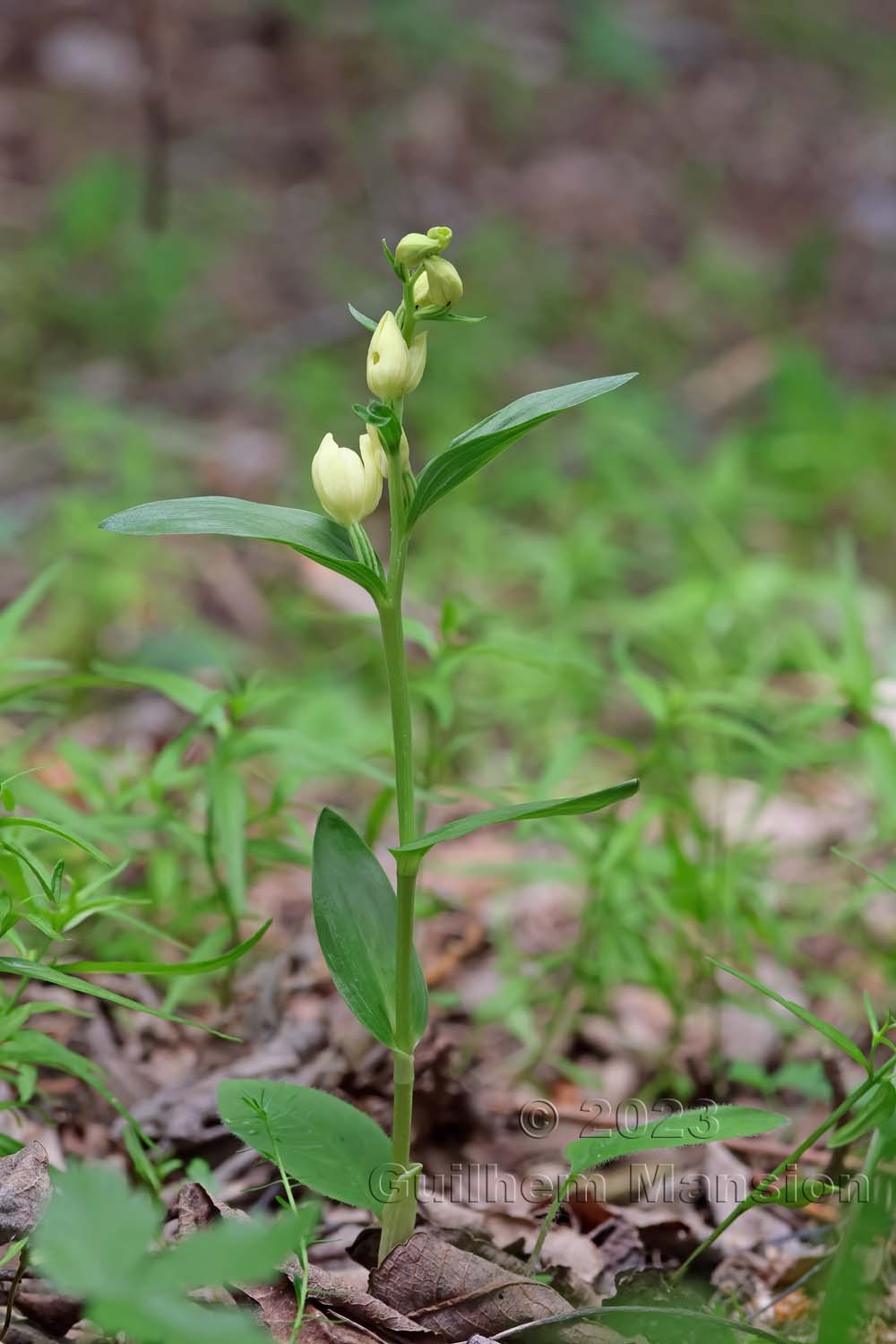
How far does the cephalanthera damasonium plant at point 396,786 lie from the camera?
2.97 feet

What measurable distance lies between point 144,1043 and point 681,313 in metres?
4.09

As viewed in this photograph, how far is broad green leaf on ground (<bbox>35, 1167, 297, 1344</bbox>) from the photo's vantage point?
0.63 meters

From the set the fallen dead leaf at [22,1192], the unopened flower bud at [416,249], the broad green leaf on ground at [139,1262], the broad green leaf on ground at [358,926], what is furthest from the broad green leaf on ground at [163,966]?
the unopened flower bud at [416,249]

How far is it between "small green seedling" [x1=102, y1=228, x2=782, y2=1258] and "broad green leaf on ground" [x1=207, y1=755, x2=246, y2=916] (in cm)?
27

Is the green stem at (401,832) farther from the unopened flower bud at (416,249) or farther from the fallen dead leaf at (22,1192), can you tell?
the fallen dead leaf at (22,1192)

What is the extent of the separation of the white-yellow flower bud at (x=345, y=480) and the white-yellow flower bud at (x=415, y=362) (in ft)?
0.20

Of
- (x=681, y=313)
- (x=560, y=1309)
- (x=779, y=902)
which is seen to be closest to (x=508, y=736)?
(x=779, y=902)

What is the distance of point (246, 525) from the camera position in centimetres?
90

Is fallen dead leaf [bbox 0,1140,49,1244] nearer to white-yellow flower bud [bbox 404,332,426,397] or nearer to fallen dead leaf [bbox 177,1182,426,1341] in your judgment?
fallen dead leaf [bbox 177,1182,426,1341]

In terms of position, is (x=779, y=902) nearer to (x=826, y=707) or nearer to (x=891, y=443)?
(x=826, y=707)

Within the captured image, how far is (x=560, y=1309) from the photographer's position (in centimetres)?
101

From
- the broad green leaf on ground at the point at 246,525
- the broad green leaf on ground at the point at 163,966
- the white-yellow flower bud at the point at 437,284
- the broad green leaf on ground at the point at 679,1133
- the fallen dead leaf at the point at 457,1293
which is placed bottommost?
the fallen dead leaf at the point at 457,1293

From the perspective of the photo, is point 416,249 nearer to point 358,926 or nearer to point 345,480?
point 345,480

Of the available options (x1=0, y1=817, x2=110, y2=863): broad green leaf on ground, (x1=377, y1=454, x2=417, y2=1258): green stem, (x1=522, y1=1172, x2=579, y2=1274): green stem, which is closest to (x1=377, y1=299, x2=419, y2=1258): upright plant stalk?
(x1=377, y1=454, x2=417, y2=1258): green stem
